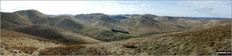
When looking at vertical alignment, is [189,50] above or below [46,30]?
above

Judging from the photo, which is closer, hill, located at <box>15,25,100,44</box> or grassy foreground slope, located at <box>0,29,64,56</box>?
grassy foreground slope, located at <box>0,29,64,56</box>

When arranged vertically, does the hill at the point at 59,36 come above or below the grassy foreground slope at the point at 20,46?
below

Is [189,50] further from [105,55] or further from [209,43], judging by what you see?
[105,55]

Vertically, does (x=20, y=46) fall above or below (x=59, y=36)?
above

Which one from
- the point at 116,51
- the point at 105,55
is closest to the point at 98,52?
the point at 105,55

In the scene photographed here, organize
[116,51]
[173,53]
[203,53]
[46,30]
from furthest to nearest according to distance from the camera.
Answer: [46,30]
[116,51]
[173,53]
[203,53]

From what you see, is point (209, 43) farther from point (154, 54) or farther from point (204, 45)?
point (154, 54)

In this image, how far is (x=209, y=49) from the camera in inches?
668

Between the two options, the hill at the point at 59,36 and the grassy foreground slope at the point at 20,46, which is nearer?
the grassy foreground slope at the point at 20,46

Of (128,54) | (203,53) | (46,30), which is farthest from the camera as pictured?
(46,30)

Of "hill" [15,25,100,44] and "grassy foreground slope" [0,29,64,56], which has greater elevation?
"grassy foreground slope" [0,29,64,56]

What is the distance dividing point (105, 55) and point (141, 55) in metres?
3.77

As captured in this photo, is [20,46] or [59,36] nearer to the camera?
[20,46]

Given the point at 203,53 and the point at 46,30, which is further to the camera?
the point at 46,30
